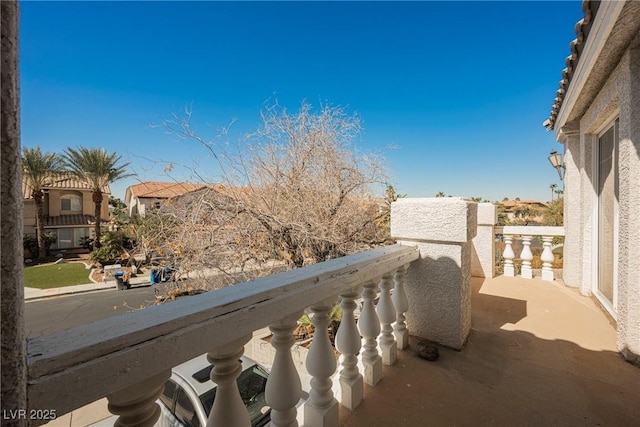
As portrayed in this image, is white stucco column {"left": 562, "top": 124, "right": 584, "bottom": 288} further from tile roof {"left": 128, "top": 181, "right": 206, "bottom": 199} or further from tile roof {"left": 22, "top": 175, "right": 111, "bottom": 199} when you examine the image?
tile roof {"left": 22, "top": 175, "right": 111, "bottom": 199}

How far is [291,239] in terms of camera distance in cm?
460

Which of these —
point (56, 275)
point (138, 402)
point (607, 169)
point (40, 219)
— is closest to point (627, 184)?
point (607, 169)

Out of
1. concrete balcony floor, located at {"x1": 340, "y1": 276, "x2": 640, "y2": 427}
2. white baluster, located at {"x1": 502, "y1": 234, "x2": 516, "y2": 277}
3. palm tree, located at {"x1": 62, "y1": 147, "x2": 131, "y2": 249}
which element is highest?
palm tree, located at {"x1": 62, "y1": 147, "x2": 131, "y2": 249}

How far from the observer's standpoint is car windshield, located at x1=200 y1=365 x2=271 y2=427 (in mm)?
3348

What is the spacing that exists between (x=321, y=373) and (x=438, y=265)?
55.5 inches

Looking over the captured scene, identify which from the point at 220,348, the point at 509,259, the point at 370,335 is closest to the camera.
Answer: the point at 220,348

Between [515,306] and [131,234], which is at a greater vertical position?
[131,234]

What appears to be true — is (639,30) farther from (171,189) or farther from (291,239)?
(171,189)

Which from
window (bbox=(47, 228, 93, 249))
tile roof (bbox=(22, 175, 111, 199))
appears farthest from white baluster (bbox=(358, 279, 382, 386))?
window (bbox=(47, 228, 93, 249))

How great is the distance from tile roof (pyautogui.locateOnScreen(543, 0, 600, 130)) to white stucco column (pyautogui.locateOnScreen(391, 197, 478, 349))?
2038 mm

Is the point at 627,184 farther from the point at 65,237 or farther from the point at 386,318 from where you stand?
the point at 65,237

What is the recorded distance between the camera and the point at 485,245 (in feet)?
17.0

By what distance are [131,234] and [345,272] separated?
388 cm

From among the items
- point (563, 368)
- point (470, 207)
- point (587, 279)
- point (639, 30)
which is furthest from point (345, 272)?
point (587, 279)
